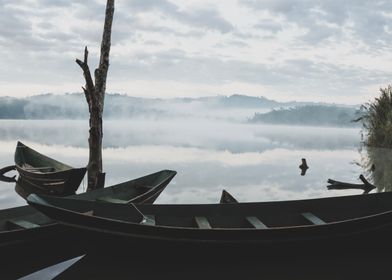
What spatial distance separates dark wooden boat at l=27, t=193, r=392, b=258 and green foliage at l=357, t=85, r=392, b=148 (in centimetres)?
2167

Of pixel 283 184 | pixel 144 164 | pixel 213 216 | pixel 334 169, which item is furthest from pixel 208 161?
pixel 213 216

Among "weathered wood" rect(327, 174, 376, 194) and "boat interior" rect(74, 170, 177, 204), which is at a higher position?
"boat interior" rect(74, 170, 177, 204)

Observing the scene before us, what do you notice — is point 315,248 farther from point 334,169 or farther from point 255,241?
point 334,169

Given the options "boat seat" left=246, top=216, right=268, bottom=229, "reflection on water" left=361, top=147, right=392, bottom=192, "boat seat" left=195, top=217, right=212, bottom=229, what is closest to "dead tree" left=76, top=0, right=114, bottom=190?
"boat seat" left=195, top=217, right=212, bottom=229

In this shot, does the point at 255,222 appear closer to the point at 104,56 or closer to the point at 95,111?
the point at 95,111

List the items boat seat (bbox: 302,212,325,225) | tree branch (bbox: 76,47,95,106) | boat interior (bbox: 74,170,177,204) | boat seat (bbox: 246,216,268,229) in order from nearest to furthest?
boat seat (bbox: 246,216,268,229), boat seat (bbox: 302,212,325,225), boat interior (bbox: 74,170,177,204), tree branch (bbox: 76,47,95,106)

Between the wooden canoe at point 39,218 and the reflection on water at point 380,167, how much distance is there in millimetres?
9999

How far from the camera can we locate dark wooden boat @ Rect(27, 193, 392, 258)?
654 cm

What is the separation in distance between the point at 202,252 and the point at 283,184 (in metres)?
13.4

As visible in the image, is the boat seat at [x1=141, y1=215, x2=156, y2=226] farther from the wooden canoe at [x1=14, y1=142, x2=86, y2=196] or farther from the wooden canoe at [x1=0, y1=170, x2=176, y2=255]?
the wooden canoe at [x1=14, y1=142, x2=86, y2=196]

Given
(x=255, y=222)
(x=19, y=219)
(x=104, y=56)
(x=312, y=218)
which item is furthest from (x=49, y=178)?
(x=312, y=218)

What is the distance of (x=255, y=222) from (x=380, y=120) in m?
24.0

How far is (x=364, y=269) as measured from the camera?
7.40 m

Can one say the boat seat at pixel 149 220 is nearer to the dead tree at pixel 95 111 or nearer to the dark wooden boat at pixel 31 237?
the dark wooden boat at pixel 31 237
